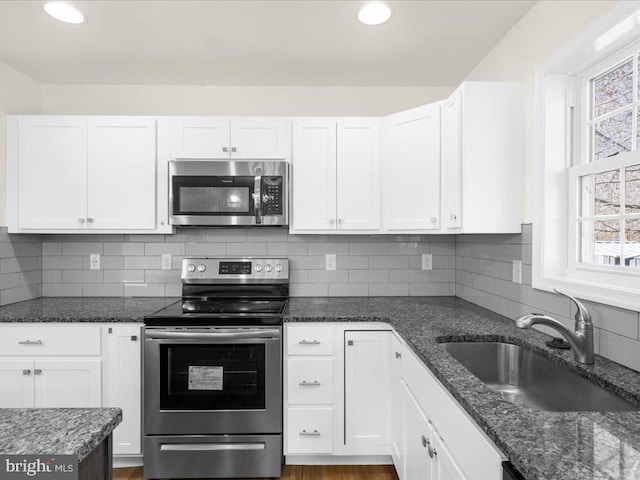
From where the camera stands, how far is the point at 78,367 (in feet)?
7.47

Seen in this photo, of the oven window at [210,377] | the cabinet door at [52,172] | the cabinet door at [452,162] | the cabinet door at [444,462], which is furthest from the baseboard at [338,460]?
the cabinet door at [52,172]

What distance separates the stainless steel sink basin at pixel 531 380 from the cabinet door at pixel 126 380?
170cm

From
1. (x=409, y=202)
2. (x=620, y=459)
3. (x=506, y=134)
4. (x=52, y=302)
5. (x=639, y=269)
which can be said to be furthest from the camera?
(x=52, y=302)

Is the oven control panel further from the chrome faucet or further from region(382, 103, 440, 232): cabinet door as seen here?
the chrome faucet

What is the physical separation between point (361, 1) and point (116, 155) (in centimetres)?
179

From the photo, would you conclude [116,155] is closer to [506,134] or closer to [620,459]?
[506,134]

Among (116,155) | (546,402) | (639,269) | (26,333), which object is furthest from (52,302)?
(639,269)

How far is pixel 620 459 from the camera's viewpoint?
0.81 metres

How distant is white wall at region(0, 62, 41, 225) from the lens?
261 cm

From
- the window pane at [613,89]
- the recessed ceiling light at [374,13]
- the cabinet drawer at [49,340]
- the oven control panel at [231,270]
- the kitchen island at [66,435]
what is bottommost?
the cabinet drawer at [49,340]

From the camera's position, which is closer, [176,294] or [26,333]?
[26,333]

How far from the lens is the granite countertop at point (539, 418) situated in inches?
31.0

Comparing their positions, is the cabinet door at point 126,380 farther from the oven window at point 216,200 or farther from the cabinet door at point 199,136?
the cabinet door at point 199,136

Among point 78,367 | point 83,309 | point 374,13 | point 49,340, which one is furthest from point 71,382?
point 374,13
